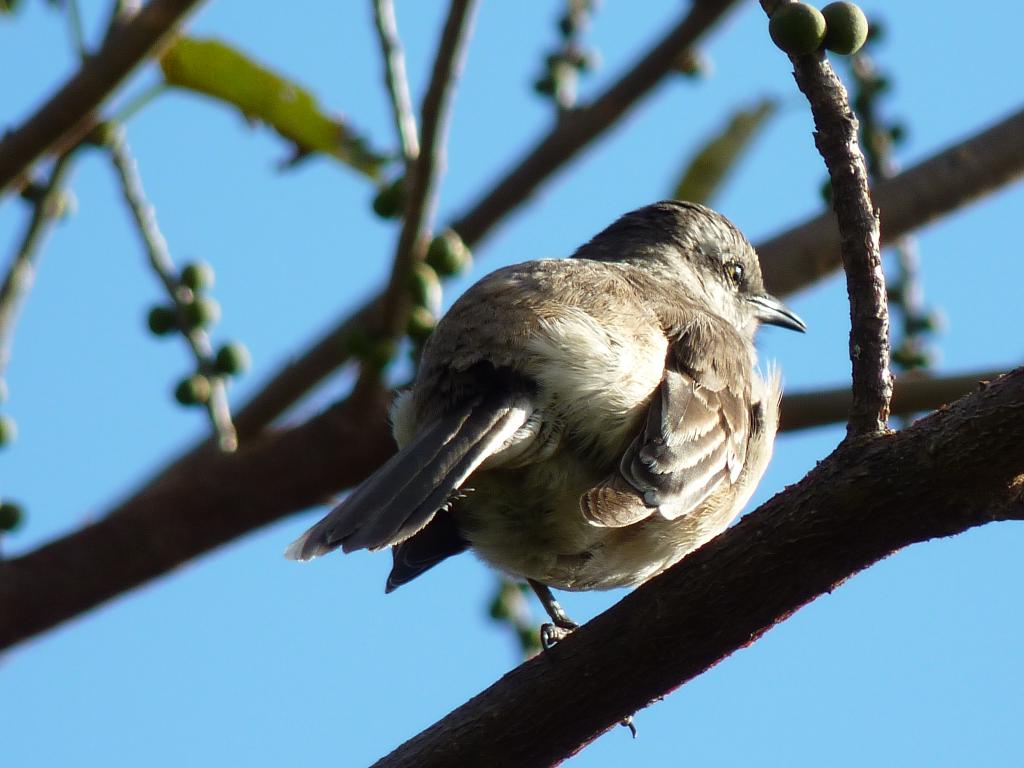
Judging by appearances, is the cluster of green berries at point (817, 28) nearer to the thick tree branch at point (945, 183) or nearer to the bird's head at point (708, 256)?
the thick tree branch at point (945, 183)

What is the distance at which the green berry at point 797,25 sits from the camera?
2910mm

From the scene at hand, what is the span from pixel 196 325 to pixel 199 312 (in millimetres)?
49

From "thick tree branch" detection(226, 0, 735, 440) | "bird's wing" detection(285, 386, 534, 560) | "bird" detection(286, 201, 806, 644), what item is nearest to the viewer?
"bird's wing" detection(285, 386, 534, 560)

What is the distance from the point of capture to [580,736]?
→ 3.31m

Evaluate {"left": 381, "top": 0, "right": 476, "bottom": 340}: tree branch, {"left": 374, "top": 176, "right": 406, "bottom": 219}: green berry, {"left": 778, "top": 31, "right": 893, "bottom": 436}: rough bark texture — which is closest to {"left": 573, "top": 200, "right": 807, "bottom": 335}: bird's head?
{"left": 374, "top": 176, "right": 406, "bottom": 219}: green berry

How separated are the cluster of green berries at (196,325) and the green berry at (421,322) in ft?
2.18

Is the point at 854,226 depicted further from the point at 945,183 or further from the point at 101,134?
the point at 101,134

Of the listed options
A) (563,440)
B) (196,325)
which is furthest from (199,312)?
(563,440)

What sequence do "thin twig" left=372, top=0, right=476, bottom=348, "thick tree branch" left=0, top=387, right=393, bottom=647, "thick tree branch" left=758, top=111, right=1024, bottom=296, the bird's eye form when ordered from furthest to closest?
the bird's eye < "thick tree branch" left=758, top=111, right=1024, bottom=296 < "thick tree branch" left=0, top=387, right=393, bottom=647 < "thin twig" left=372, top=0, right=476, bottom=348

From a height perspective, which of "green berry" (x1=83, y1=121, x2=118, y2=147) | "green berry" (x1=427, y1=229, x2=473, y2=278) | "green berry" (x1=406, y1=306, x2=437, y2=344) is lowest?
"green berry" (x1=406, y1=306, x2=437, y2=344)

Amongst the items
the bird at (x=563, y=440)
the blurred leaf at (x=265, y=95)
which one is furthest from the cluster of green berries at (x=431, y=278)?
the blurred leaf at (x=265, y=95)

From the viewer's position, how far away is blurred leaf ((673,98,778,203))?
5.85m

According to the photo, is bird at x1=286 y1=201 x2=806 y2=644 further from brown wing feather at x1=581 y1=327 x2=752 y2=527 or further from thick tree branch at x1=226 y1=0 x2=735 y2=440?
thick tree branch at x1=226 y1=0 x2=735 y2=440

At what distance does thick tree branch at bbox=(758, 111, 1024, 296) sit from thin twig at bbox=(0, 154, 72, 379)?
2682 millimetres
